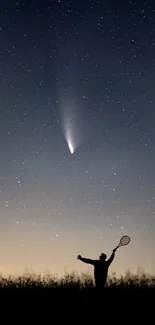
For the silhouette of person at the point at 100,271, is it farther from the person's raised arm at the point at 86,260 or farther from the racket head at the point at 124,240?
the racket head at the point at 124,240

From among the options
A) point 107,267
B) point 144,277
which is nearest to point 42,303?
point 107,267

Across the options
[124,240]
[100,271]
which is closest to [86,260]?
[100,271]

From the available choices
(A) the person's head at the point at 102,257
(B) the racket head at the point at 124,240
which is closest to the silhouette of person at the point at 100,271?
(A) the person's head at the point at 102,257

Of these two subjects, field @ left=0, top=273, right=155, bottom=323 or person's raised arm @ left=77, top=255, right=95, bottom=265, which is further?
person's raised arm @ left=77, top=255, right=95, bottom=265

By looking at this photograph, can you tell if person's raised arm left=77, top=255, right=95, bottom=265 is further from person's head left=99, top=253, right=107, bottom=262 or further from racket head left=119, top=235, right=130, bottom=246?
racket head left=119, top=235, right=130, bottom=246

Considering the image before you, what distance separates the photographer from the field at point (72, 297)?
10117 millimetres

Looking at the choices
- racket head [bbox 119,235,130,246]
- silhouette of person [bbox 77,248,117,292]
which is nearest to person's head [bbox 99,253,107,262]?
silhouette of person [bbox 77,248,117,292]

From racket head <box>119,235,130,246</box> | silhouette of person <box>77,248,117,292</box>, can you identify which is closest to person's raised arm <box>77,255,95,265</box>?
silhouette of person <box>77,248,117,292</box>

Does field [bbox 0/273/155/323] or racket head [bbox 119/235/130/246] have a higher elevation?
racket head [bbox 119/235/130/246]

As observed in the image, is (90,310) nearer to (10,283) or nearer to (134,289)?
(134,289)

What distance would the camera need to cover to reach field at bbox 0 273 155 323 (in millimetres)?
10117

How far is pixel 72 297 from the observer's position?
1187 centimetres

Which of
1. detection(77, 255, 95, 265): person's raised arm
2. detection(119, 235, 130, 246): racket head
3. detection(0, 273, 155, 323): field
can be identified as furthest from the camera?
detection(119, 235, 130, 246): racket head

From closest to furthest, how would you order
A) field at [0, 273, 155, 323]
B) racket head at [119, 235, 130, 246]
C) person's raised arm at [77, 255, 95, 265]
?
1. field at [0, 273, 155, 323]
2. person's raised arm at [77, 255, 95, 265]
3. racket head at [119, 235, 130, 246]
